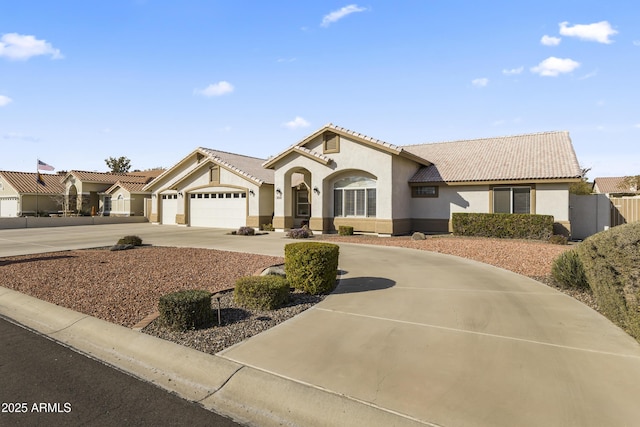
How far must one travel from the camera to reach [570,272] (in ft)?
26.8

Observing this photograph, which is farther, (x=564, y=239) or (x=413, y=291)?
(x=564, y=239)

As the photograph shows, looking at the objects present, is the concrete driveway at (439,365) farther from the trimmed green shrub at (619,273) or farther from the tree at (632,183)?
the tree at (632,183)

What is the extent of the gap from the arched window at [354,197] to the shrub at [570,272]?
12.6 m

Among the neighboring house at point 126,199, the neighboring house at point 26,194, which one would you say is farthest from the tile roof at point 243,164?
the neighboring house at point 26,194

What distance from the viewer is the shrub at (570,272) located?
7957 millimetres

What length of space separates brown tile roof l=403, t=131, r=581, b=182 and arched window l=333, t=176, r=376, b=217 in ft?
10.3

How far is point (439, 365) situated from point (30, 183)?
2009 inches

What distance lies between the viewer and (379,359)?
14.9 feet

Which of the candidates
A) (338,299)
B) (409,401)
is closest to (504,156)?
(338,299)

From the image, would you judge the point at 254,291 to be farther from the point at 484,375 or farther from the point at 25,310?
the point at 25,310

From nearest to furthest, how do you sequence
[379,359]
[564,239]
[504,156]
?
1. [379,359]
2. [564,239]
3. [504,156]

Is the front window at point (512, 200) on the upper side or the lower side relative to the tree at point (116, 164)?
lower

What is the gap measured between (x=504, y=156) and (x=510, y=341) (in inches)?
772

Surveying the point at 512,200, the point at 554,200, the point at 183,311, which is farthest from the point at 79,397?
the point at 554,200
